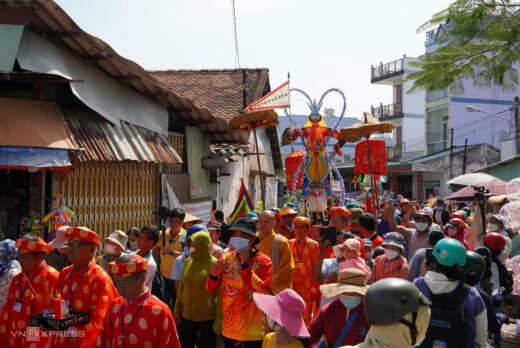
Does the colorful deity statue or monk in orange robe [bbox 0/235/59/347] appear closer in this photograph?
monk in orange robe [bbox 0/235/59/347]

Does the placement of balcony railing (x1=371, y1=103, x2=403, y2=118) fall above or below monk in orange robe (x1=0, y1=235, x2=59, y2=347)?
above

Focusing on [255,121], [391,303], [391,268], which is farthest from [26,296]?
[255,121]

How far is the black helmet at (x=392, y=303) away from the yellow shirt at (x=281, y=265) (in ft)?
8.85

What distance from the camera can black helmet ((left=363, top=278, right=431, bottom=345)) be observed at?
8.02 ft

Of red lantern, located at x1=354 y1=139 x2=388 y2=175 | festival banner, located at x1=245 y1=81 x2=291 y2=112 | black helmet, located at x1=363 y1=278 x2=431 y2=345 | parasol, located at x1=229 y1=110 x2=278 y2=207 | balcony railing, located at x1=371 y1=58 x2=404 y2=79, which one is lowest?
black helmet, located at x1=363 y1=278 x2=431 y2=345

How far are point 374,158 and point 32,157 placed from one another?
11.6 meters

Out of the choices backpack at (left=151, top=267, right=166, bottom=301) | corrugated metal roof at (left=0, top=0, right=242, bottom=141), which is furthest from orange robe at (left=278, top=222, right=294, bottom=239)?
corrugated metal roof at (left=0, top=0, right=242, bottom=141)

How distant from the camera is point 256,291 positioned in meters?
4.68

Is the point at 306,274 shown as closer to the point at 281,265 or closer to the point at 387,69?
the point at 281,265

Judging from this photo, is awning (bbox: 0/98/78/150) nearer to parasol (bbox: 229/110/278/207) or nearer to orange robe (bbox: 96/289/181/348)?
orange robe (bbox: 96/289/181/348)

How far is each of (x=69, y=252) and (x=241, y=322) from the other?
5.48ft

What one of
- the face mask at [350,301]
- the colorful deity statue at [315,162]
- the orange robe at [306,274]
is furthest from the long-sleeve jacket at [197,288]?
the colorful deity statue at [315,162]

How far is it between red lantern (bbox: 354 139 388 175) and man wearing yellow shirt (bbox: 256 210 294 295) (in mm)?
10524

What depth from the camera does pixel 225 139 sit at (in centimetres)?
1459
